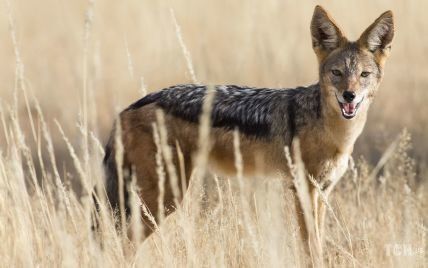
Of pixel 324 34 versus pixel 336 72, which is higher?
pixel 324 34

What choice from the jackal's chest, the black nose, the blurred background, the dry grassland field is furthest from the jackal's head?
the blurred background

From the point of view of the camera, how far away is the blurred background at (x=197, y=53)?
37.2 ft

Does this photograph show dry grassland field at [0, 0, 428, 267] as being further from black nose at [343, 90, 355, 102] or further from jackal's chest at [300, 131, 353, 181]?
black nose at [343, 90, 355, 102]

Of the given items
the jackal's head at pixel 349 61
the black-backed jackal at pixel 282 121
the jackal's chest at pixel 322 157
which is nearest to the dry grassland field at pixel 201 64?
the black-backed jackal at pixel 282 121

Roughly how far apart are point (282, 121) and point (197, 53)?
6.25 metres

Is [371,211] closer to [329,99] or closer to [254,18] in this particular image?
[329,99]

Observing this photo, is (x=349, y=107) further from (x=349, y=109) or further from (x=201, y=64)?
(x=201, y=64)

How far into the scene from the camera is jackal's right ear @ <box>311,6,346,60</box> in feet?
20.4

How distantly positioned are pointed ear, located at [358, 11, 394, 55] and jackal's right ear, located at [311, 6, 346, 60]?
163mm

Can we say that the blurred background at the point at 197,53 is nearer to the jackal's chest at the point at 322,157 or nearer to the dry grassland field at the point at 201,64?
the dry grassland field at the point at 201,64

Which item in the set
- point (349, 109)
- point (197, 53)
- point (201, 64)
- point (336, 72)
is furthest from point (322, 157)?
point (197, 53)

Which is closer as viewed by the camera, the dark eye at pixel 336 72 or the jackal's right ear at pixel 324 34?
the dark eye at pixel 336 72

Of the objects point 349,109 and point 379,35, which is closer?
point 349,109

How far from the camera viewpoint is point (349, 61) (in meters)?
6.09
